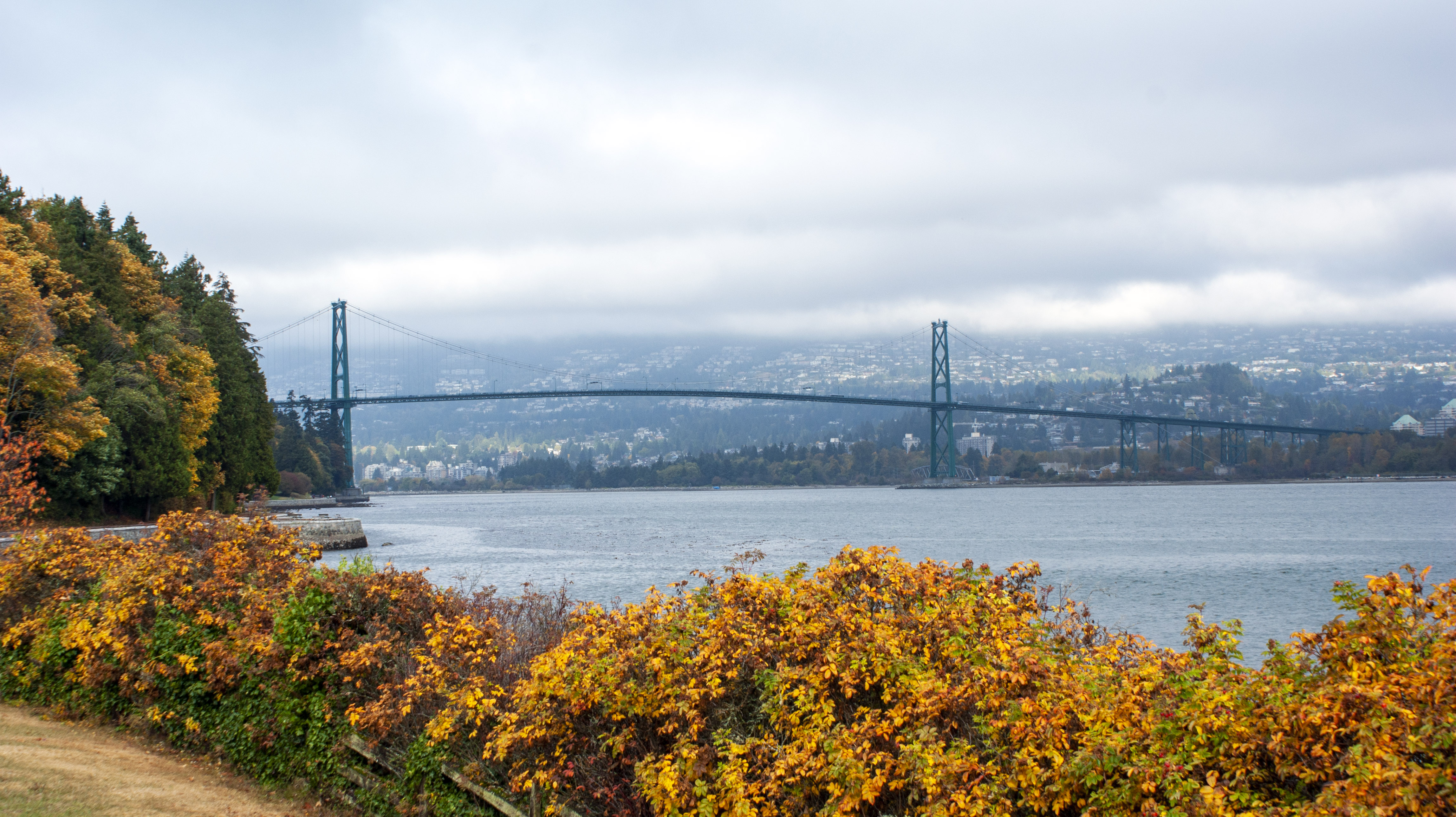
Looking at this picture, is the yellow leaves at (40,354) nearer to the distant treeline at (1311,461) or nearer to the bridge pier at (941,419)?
the bridge pier at (941,419)

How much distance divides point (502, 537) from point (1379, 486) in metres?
83.5

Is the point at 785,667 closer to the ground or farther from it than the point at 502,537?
farther from it

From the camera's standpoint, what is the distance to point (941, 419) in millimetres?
87625

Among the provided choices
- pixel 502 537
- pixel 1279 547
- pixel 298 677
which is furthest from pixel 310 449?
pixel 298 677

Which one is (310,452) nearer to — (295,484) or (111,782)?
(295,484)

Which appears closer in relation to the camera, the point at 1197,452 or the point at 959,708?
the point at 959,708

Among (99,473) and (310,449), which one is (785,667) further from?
(310,449)

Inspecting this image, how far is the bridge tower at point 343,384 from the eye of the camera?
79562 mm

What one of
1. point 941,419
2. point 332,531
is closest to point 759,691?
point 332,531

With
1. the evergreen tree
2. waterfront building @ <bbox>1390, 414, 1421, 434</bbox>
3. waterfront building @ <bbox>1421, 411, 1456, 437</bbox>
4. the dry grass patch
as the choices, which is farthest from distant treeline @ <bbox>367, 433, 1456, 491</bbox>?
the dry grass patch

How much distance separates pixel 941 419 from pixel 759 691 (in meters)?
84.7

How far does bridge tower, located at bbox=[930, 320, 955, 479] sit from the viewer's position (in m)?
85.0

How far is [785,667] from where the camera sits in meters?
4.61

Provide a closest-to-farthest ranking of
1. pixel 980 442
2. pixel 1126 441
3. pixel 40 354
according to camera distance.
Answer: pixel 40 354 < pixel 1126 441 < pixel 980 442
